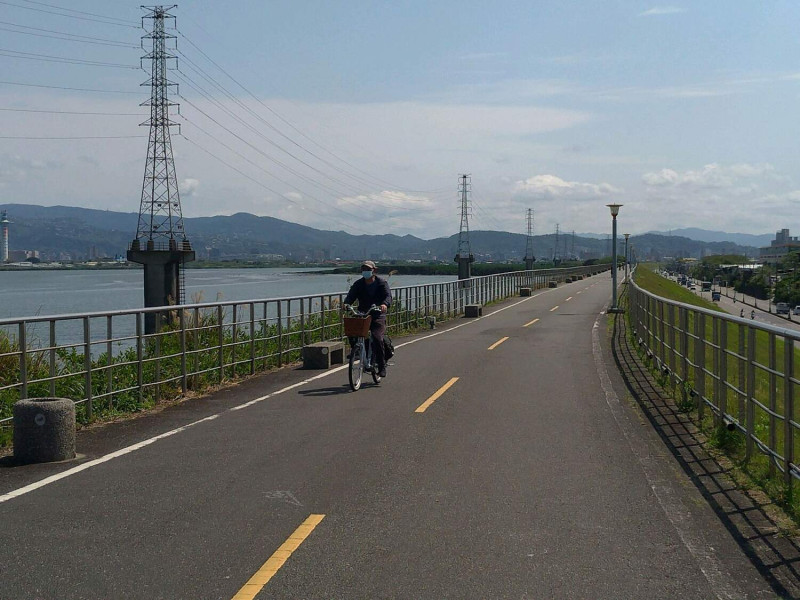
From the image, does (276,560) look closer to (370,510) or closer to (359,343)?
(370,510)

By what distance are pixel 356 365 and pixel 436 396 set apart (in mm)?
1547

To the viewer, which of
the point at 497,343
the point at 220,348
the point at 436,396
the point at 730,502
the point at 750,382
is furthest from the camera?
the point at 497,343

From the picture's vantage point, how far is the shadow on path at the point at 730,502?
211 inches

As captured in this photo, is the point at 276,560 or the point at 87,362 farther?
the point at 87,362

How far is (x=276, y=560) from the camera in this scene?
17.5 feet

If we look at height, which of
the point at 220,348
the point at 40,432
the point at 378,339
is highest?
the point at 378,339

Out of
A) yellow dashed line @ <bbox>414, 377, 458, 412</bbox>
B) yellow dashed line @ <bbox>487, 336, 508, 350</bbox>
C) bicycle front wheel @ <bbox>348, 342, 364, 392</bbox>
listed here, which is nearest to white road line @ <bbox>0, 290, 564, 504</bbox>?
Result: bicycle front wheel @ <bbox>348, 342, 364, 392</bbox>

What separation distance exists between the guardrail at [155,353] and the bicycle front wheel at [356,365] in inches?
95.3

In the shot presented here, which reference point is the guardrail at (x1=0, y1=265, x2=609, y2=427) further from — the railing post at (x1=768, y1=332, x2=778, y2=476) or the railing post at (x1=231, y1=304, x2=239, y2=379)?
the railing post at (x1=768, y1=332, x2=778, y2=476)

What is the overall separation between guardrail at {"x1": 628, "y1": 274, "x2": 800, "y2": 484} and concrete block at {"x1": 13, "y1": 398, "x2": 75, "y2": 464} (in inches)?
272

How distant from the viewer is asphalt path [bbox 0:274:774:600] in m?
5.00

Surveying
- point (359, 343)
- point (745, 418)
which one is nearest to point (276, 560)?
point (745, 418)

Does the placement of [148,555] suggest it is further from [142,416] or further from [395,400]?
[395,400]

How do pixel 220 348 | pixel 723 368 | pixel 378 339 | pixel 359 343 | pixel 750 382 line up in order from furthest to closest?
pixel 220 348, pixel 378 339, pixel 359 343, pixel 723 368, pixel 750 382
